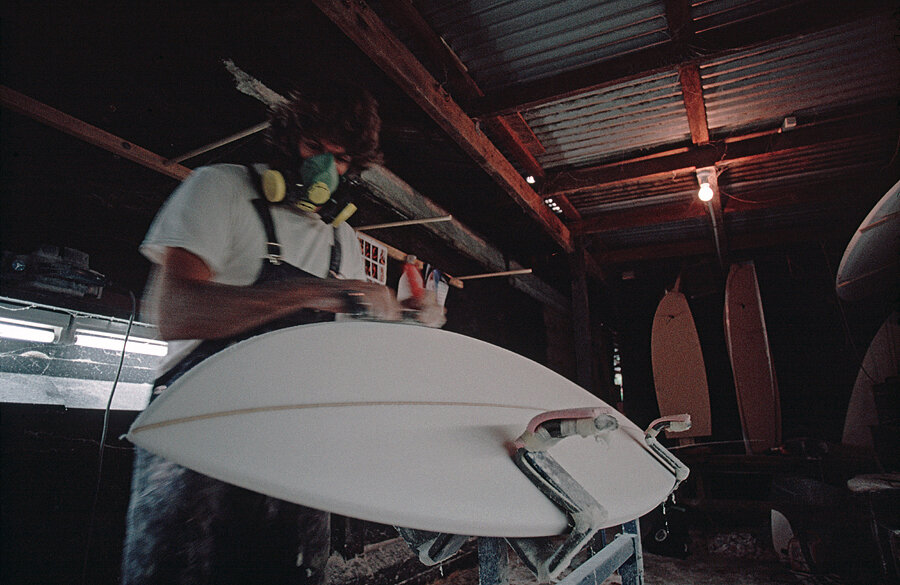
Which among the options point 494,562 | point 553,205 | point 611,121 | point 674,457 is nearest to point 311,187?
point 494,562

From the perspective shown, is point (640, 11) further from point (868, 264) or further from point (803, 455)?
point (803, 455)

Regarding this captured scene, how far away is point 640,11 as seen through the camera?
2180mm

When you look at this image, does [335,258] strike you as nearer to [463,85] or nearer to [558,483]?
[558,483]

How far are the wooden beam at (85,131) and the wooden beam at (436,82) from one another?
3.22ft

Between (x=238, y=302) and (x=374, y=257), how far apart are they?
206 centimetres

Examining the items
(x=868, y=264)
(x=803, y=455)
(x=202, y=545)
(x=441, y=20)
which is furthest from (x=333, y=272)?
(x=803, y=455)

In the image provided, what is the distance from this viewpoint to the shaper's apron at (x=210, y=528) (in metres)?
0.88

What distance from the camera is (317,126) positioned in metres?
1.45

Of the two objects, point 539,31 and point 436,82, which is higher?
point 539,31

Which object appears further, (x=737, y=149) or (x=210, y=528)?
(x=737, y=149)

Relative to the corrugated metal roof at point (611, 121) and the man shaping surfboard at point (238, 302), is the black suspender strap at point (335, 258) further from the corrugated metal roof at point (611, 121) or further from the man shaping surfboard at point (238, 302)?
the corrugated metal roof at point (611, 121)

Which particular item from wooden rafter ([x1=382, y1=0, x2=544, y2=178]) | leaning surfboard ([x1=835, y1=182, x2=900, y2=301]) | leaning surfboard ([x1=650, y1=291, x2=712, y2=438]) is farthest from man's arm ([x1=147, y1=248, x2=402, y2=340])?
leaning surfboard ([x1=650, y1=291, x2=712, y2=438])

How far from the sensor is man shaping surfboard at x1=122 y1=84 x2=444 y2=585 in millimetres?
912

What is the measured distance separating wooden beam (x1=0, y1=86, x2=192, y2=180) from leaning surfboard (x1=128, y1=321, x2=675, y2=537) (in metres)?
1.51
